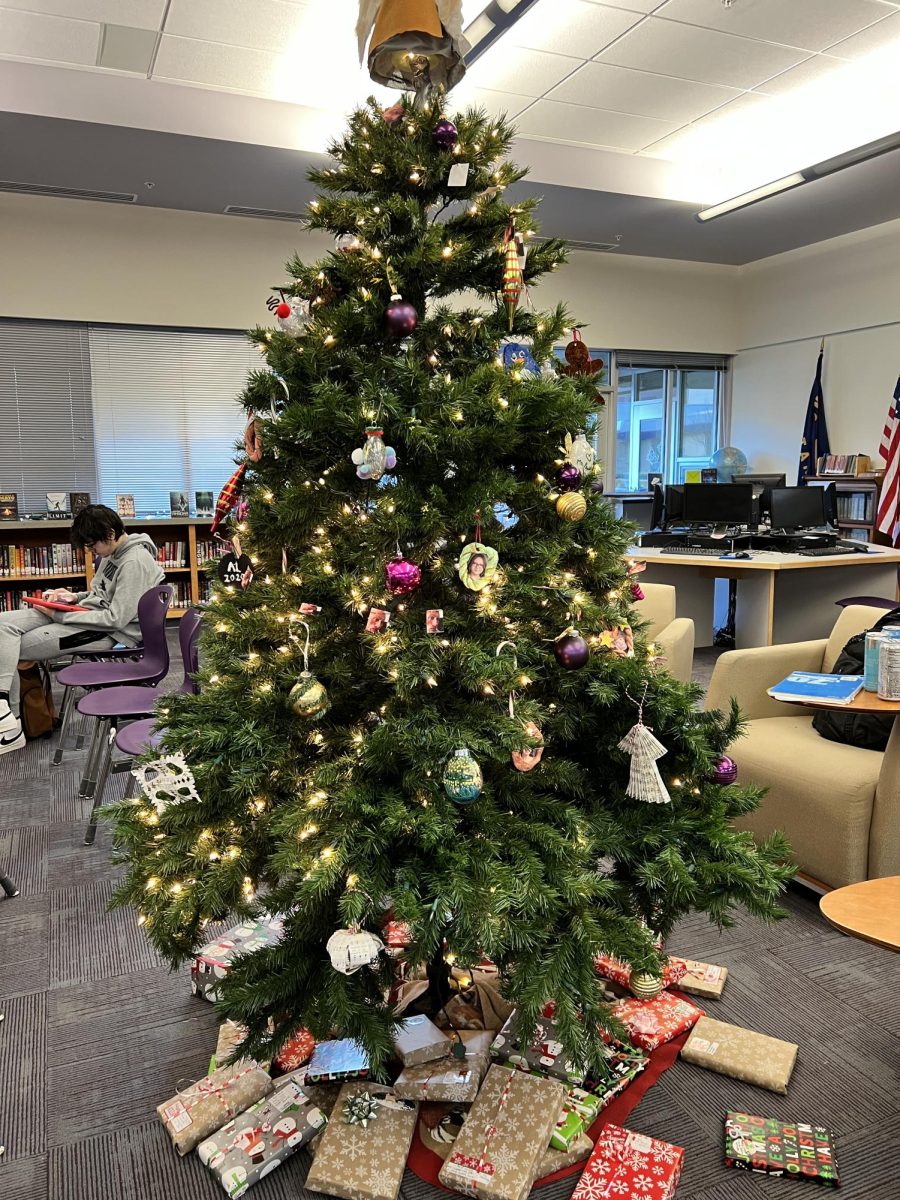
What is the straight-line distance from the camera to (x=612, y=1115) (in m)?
1.65

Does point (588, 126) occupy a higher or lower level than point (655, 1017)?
higher

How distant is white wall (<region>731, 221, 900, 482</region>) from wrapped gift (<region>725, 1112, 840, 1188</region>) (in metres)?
7.34

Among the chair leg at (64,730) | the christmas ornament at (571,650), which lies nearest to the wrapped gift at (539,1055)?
the christmas ornament at (571,650)

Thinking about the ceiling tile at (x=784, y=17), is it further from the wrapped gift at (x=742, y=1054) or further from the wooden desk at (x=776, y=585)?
the wrapped gift at (x=742, y=1054)

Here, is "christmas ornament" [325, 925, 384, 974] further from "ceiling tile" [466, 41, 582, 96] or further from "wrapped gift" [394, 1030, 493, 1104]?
"ceiling tile" [466, 41, 582, 96]

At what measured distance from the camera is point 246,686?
1.63 m

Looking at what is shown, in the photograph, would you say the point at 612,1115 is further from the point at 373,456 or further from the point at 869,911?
the point at 373,456

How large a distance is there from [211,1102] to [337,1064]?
257mm

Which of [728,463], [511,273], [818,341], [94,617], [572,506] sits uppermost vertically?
[818,341]

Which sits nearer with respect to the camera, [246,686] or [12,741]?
[246,686]

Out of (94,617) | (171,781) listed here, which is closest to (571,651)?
(171,781)

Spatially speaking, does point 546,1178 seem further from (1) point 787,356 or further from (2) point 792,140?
(1) point 787,356

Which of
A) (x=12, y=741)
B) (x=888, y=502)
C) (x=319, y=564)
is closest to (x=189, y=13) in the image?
(x=12, y=741)

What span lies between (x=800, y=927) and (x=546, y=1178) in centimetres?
120
